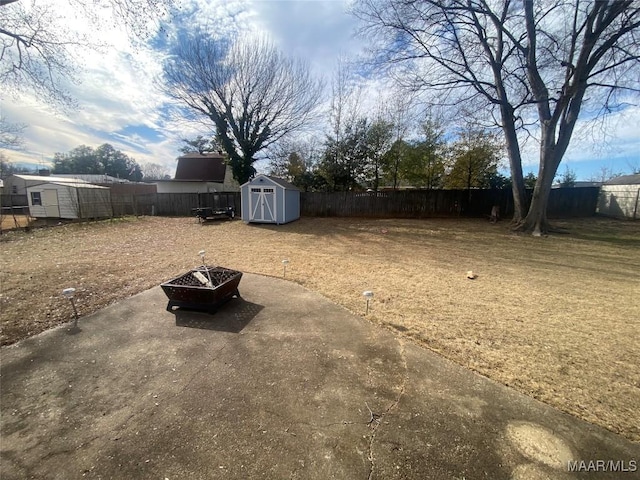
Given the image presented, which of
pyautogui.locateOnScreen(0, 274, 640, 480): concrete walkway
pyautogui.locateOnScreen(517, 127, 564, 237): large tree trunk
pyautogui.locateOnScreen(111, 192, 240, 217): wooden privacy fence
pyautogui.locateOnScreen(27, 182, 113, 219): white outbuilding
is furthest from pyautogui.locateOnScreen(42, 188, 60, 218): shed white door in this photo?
pyautogui.locateOnScreen(517, 127, 564, 237): large tree trunk

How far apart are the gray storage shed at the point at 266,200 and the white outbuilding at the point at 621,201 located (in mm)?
18891

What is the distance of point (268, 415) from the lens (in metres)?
1.99

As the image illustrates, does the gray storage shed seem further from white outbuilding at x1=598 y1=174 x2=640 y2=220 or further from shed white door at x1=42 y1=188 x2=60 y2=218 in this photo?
white outbuilding at x1=598 y1=174 x2=640 y2=220

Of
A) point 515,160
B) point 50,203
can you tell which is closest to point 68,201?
point 50,203

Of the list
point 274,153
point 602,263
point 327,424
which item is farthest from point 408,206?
point 327,424

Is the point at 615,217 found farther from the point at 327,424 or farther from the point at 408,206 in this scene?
the point at 327,424

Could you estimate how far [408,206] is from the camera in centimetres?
1560

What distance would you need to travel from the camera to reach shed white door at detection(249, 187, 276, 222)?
13.5 metres

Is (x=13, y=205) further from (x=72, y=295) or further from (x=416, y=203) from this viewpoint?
(x=416, y=203)

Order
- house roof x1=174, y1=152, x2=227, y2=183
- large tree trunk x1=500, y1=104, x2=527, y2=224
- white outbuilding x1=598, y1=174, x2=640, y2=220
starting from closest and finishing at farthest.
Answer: large tree trunk x1=500, y1=104, x2=527, y2=224, white outbuilding x1=598, y1=174, x2=640, y2=220, house roof x1=174, y1=152, x2=227, y2=183

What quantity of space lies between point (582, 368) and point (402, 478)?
2.45 metres

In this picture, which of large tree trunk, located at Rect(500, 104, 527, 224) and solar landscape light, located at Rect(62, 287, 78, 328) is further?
large tree trunk, located at Rect(500, 104, 527, 224)

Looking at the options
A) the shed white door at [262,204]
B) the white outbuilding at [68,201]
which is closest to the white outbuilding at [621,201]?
the shed white door at [262,204]

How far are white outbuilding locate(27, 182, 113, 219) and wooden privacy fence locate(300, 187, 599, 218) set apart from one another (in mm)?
11420
